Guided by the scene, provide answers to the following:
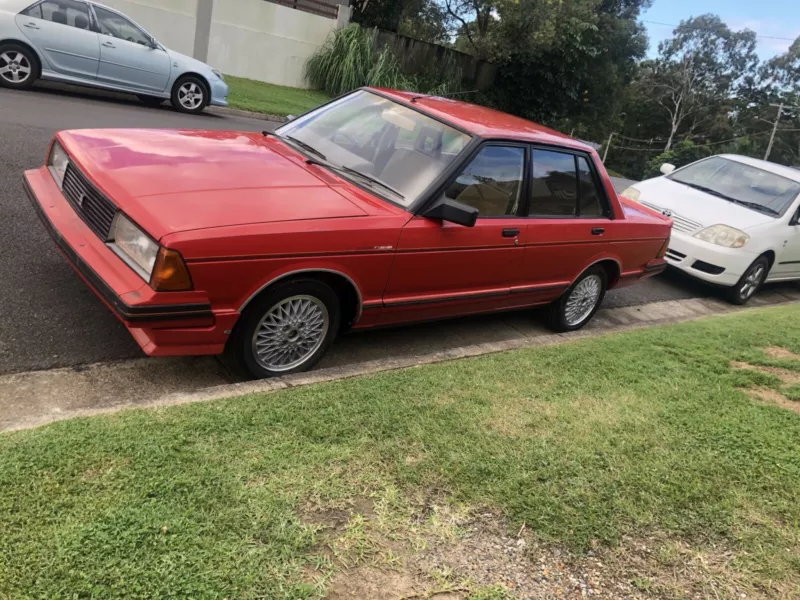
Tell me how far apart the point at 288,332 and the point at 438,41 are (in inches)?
962

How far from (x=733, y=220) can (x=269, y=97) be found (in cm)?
1148

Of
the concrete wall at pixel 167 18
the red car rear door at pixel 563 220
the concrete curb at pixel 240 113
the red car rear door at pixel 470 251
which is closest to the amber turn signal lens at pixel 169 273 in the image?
the red car rear door at pixel 470 251

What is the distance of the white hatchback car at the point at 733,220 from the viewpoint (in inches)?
320

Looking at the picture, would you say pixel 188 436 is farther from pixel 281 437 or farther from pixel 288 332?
pixel 288 332

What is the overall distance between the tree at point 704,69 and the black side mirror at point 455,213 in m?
61.7

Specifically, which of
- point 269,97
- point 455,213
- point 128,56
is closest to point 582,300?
point 455,213

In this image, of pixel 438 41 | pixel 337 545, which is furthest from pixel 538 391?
pixel 438 41

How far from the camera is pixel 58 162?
4395 mm

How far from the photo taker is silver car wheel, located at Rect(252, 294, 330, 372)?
3.83m

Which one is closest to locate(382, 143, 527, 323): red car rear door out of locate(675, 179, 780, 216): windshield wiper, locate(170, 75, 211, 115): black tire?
locate(675, 179, 780, 216): windshield wiper

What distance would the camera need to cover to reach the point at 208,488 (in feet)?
8.63

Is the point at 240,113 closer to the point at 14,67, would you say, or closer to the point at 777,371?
the point at 14,67

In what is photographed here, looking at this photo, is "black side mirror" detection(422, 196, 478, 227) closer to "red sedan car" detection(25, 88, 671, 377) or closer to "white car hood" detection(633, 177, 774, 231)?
"red sedan car" detection(25, 88, 671, 377)

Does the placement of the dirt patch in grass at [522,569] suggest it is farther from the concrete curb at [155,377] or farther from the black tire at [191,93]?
the black tire at [191,93]
